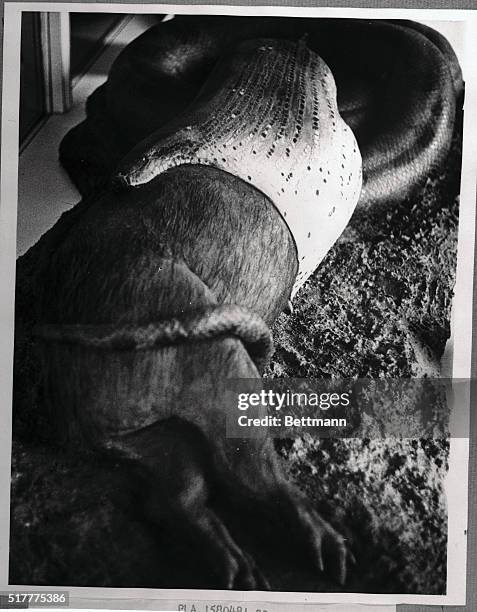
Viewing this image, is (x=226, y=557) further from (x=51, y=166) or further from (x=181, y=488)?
(x=51, y=166)

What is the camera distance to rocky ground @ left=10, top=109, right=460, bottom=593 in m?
0.61

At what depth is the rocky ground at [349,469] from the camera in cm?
61

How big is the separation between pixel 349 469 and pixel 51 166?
0.38 m

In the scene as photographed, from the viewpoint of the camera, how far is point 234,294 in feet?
2.00

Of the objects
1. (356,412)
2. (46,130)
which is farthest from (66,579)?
(46,130)

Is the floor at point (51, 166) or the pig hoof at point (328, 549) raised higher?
the floor at point (51, 166)

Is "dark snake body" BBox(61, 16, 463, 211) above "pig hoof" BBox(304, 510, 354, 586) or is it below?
above

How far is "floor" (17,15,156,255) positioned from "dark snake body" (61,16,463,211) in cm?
1

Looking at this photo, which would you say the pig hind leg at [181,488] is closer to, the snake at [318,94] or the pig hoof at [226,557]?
the pig hoof at [226,557]

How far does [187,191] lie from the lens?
610 millimetres

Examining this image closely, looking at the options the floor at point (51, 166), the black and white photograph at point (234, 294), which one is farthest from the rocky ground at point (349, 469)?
the floor at point (51, 166)

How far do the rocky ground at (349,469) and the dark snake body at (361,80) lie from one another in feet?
0.11

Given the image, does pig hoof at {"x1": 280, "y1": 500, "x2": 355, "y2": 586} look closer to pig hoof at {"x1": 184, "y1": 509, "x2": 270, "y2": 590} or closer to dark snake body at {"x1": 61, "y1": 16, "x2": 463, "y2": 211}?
→ pig hoof at {"x1": 184, "y1": 509, "x2": 270, "y2": 590}

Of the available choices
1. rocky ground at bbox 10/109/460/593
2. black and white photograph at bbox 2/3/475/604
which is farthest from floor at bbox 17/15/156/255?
rocky ground at bbox 10/109/460/593
